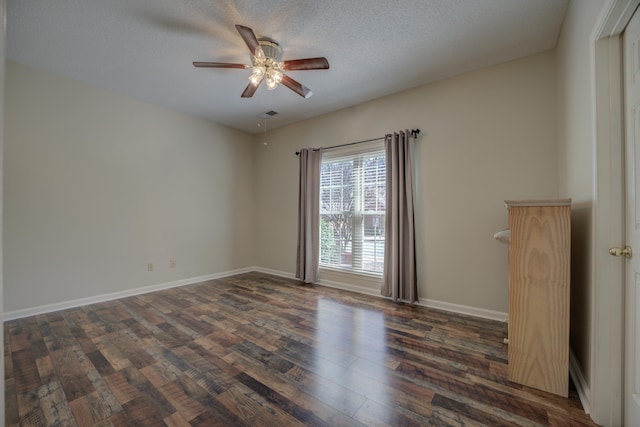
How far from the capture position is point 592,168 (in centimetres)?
153

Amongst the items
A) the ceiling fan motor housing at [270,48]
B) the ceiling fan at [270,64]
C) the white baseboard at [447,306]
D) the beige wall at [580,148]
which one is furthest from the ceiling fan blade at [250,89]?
the white baseboard at [447,306]

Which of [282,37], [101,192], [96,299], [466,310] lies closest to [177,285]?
[96,299]

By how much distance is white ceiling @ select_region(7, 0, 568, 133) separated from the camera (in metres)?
2.09

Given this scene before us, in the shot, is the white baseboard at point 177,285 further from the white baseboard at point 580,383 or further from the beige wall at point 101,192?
the white baseboard at point 580,383

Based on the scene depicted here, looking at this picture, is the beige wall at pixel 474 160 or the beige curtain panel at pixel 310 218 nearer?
the beige wall at pixel 474 160

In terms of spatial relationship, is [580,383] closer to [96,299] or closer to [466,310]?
[466,310]

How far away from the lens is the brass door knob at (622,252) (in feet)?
4.39

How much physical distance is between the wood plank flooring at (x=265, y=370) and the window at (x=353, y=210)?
2.94 ft

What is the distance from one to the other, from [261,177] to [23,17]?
338 centimetres

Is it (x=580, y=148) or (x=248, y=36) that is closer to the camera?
(x=580, y=148)

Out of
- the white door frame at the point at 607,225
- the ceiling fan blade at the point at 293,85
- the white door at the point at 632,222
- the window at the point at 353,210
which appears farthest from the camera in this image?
the window at the point at 353,210

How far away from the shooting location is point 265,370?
189 centimetres

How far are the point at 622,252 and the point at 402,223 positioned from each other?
1.99 metres

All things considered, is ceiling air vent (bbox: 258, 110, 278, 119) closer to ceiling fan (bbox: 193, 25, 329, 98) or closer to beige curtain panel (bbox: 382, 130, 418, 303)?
ceiling fan (bbox: 193, 25, 329, 98)
